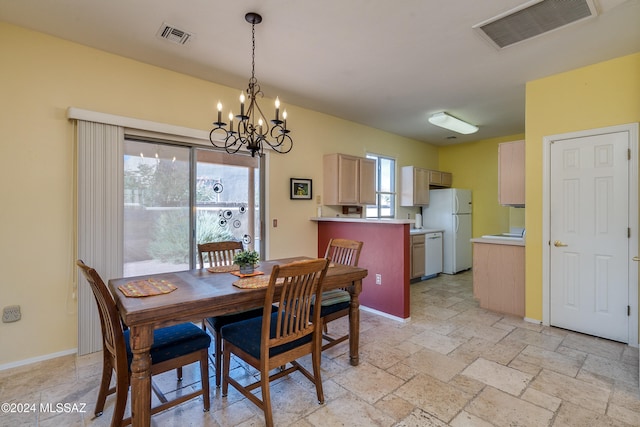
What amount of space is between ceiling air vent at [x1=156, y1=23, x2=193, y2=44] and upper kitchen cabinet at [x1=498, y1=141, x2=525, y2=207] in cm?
376

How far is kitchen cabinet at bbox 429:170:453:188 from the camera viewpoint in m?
6.31

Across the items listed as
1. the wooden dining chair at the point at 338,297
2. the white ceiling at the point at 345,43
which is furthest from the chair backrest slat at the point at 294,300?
the white ceiling at the point at 345,43

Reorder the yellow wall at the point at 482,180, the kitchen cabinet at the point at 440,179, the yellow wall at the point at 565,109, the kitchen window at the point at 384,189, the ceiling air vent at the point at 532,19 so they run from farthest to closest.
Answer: the kitchen cabinet at the point at 440,179, the yellow wall at the point at 482,180, the kitchen window at the point at 384,189, the yellow wall at the point at 565,109, the ceiling air vent at the point at 532,19

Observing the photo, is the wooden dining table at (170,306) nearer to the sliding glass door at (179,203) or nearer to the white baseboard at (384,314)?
the sliding glass door at (179,203)

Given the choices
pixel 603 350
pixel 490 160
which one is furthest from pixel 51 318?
pixel 490 160

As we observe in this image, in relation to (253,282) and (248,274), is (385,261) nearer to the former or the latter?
(248,274)

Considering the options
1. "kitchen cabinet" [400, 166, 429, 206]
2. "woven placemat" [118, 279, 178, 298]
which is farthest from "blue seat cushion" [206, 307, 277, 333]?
"kitchen cabinet" [400, 166, 429, 206]

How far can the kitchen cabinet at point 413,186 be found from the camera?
5859 millimetres

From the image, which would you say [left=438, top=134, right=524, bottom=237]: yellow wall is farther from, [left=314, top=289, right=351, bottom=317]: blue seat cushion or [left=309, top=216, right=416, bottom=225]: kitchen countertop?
[left=314, top=289, right=351, bottom=317]: blue seat cushion

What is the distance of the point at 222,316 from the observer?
235 cm

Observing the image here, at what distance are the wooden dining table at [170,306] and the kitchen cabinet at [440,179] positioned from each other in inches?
182

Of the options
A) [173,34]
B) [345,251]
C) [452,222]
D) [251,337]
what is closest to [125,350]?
[251,337]

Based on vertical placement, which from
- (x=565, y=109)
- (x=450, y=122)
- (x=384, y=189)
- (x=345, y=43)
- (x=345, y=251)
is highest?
(x=345, y=43)

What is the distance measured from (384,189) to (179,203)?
12.4ft
